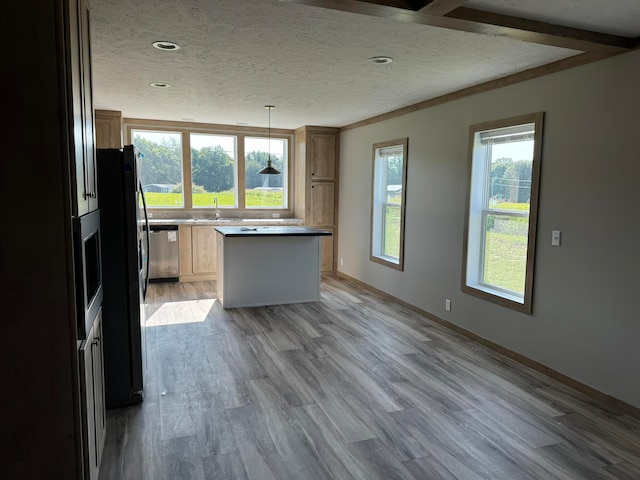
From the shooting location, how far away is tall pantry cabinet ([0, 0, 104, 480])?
59.5 inches

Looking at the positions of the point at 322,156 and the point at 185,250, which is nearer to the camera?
the point at 185,250

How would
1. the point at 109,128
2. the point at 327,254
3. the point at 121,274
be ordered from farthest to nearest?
1. the point at 327,254
2. the point at 109,128
3. the point at 121,274

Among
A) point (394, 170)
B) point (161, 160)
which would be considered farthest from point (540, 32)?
point (161, 160)

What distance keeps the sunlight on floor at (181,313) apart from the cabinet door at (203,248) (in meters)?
1.26

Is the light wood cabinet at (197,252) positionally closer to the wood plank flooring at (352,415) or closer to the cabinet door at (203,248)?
the cabinet door at (203,248)

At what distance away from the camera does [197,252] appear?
6906mm

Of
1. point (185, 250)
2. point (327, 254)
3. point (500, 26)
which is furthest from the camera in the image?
point (327, 254)

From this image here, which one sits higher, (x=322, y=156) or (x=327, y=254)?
(x=322, y=156)

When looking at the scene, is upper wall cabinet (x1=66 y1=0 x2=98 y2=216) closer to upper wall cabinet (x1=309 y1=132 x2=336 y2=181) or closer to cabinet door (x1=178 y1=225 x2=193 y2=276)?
cabinet door (x1=178 y1=225 x2=193 y2=276)

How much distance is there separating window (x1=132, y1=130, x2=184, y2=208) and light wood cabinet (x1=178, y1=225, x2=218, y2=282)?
0.70 m

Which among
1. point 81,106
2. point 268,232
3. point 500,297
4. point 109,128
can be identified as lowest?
point 500,297

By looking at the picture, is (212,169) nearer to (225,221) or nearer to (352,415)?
(225,221)

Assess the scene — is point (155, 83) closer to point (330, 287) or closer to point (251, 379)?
point (251, 379)

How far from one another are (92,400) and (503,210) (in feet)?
11.6
